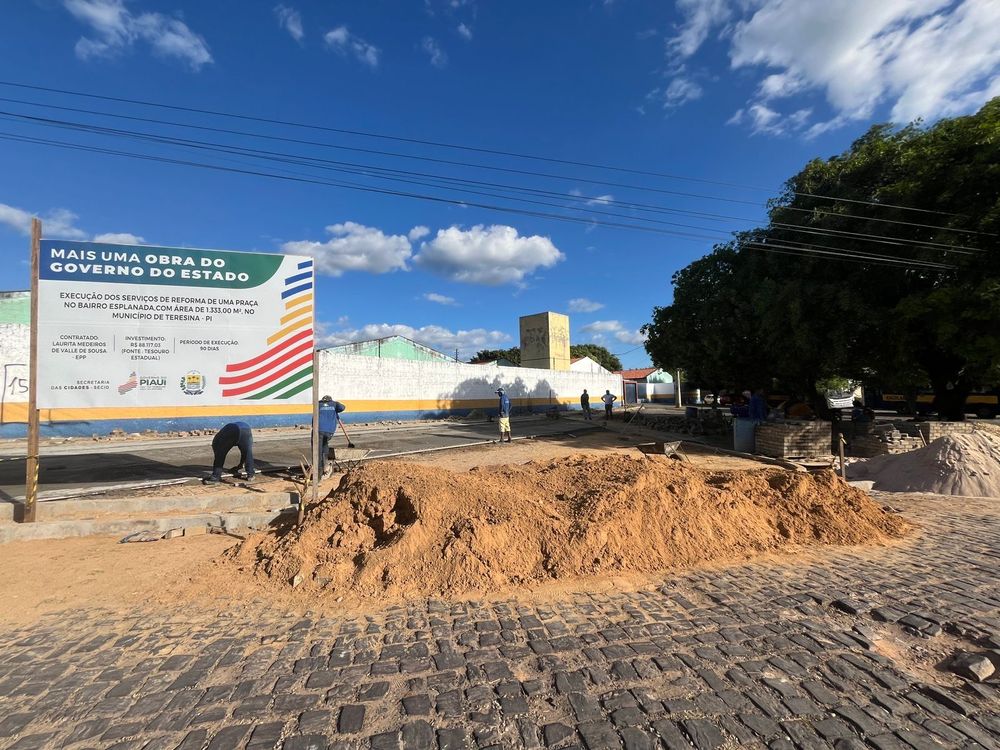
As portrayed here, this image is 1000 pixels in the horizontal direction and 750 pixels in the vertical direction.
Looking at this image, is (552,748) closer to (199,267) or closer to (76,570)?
(76,570)

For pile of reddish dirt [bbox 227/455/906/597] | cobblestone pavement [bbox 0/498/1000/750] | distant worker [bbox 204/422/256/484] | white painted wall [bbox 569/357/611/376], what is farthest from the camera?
white painted wall [bbox 569/357/611/376]

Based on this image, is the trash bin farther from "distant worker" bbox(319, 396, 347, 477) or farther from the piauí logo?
the piauí logo

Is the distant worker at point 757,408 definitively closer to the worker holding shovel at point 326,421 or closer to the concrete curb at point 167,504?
the worker holding shovel at point 326,421

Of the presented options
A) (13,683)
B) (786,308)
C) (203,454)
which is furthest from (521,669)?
(786,308)

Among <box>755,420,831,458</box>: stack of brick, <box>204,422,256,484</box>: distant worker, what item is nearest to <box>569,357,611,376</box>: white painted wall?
<box>755,420,831,458</box>: stack of brick

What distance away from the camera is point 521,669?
9.36 ft

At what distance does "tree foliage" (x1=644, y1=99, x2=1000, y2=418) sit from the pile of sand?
1.99m

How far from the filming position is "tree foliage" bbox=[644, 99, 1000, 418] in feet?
33.1

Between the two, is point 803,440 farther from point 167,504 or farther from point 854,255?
point 167,504

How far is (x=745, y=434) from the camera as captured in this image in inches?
520

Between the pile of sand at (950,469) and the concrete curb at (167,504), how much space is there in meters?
11.1

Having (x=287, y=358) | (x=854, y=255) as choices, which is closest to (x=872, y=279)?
(x=854, y=255)

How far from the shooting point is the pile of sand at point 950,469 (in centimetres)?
851

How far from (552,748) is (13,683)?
10.2 feet
